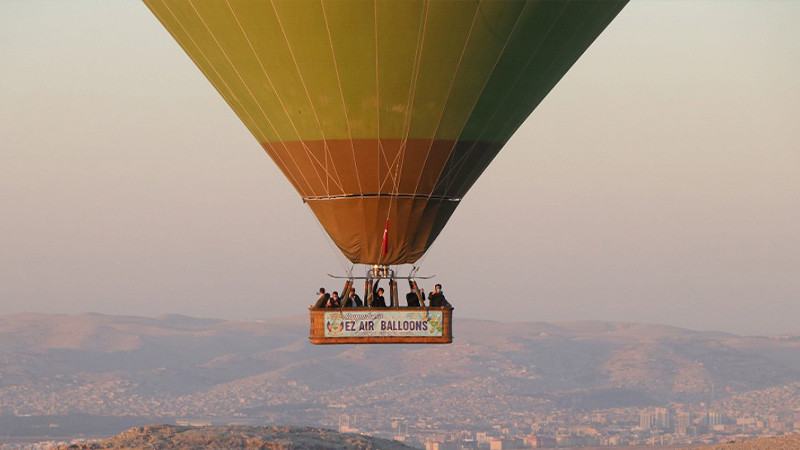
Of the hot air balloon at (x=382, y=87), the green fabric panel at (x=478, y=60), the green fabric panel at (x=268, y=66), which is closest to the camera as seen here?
the hot air balloon at (x=382, y=87)

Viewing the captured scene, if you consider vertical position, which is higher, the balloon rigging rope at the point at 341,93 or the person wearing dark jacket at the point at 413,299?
the balloon rigging rope at the point at 341,93

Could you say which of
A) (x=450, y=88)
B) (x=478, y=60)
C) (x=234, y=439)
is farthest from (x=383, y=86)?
(x=234, y=439)

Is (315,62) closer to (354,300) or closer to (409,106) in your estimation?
(409,106)

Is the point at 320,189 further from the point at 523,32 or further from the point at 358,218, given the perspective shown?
the point at 523,32

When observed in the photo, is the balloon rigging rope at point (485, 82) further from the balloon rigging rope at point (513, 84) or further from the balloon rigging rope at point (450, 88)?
the balloon rigging rope at point (450, 88)

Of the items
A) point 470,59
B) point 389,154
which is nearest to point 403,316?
point 389,154

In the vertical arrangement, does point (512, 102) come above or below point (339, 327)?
above

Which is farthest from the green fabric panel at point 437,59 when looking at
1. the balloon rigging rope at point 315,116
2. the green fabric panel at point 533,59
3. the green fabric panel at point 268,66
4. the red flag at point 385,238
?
the green fabric panel at point 268,66
